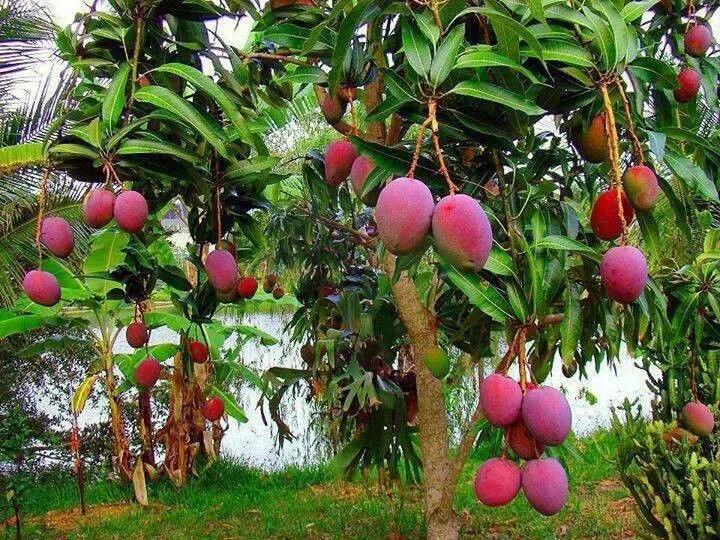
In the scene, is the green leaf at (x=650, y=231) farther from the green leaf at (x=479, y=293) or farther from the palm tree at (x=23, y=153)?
the palm tree at (x=23, y=153)

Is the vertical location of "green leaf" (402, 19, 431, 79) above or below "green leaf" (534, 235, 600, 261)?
above

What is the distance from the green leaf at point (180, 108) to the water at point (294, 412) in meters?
3.85

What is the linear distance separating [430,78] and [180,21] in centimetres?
74

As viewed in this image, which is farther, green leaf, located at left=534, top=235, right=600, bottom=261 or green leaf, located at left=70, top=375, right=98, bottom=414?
green leaf, located at left=70, top=375, right=98, bottom=414

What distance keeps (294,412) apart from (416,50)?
508 cm

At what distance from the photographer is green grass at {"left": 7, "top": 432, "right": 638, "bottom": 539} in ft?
10.6

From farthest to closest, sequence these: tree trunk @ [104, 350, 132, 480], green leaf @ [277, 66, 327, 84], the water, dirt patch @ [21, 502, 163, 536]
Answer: the water
tree trunk @ [104, 350, 132, 480]
dirt patch @ [21, 502, 163, 536]
green leaf @ [277, 66, 327, 84]

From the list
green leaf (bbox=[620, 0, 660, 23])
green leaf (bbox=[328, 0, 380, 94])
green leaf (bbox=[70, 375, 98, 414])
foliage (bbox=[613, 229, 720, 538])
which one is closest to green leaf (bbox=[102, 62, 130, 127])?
green leaf (bbox=[328, 0, 380, 94])

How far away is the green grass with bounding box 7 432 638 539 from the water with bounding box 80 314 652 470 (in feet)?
1.62

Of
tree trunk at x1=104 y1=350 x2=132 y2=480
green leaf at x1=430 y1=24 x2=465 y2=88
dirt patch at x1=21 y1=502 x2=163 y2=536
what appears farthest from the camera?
tree trunk at x1=104 y1=350 x2=132 y2=480

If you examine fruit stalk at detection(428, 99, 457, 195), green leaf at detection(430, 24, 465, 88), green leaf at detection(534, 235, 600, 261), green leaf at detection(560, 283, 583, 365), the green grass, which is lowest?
the green grass

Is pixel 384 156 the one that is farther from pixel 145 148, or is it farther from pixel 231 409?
pixel 231 409

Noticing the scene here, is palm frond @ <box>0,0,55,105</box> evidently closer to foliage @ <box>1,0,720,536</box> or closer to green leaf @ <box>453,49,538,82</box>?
foliage @ <box>1,0,720,536</box>

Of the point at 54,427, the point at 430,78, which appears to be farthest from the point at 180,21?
the point at 54,427
